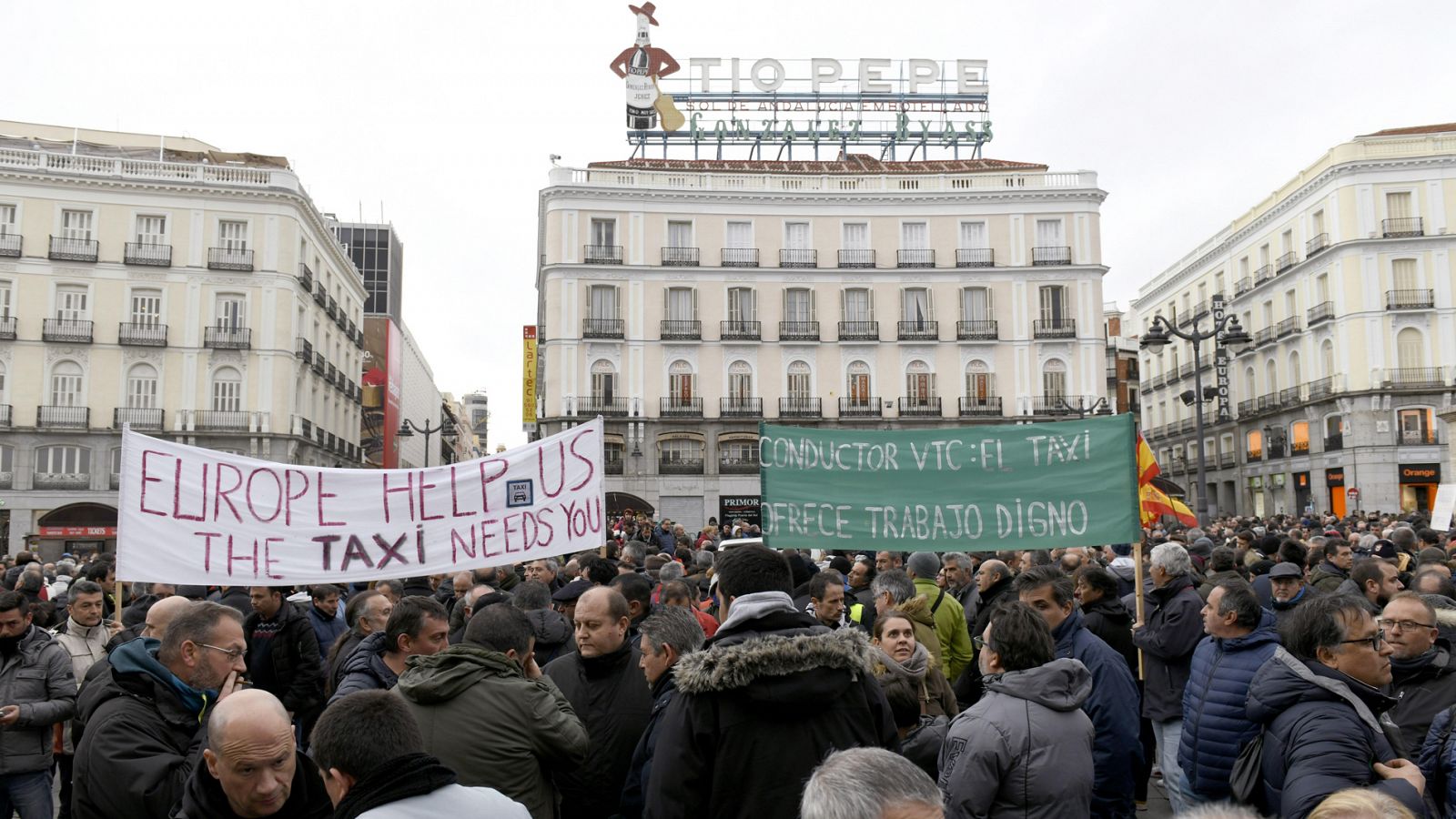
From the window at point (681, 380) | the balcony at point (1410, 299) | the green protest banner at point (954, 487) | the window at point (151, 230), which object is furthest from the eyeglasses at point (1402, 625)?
the balcony at point (1410, 299)

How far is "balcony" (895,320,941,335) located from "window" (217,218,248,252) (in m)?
25.9

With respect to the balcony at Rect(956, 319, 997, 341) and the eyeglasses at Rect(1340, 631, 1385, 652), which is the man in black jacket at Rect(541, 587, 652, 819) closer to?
the eyeglasses at Rect(1340, 631, 1385, 652)

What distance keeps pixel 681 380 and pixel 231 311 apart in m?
17.4

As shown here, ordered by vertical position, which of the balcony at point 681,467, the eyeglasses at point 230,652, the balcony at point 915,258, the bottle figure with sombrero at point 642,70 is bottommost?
the eyeglasses at point 230,652

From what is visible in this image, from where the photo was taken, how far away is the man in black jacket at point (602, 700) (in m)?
4.43

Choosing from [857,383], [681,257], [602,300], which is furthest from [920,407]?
[602,300]

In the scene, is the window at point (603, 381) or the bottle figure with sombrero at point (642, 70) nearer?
the window at point (603, 381)

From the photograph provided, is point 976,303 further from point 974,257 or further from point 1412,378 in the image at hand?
point 1412,378

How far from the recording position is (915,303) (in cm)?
4319

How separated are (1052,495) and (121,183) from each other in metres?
41.1

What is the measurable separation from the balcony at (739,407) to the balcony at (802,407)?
0.95 metres

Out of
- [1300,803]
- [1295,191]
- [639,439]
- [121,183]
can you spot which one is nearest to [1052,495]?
[1300,803]

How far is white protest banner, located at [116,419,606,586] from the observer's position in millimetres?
6266

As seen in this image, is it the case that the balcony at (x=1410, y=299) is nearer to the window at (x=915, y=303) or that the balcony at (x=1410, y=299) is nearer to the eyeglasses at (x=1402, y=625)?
the window at (x=915, y=303)
